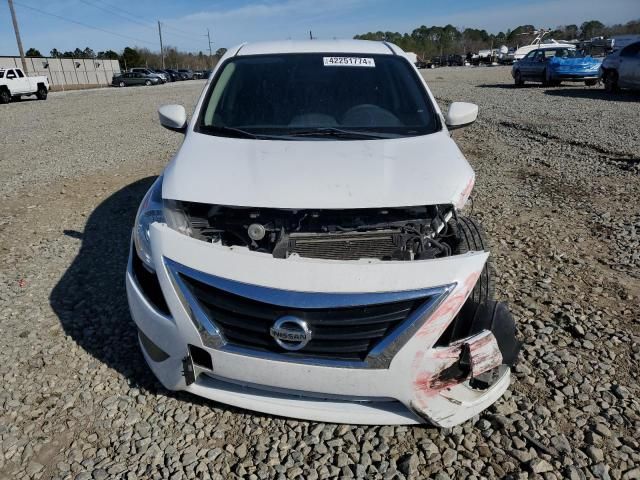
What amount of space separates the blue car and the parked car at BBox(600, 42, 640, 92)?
2588 mm

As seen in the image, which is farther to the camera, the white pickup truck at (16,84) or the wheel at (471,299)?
the white pickup truck at (16,84)

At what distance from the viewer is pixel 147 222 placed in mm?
2592

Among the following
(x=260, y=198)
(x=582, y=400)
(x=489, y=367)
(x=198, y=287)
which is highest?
(x=260, y=198)

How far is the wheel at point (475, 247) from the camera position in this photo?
8.50 feet

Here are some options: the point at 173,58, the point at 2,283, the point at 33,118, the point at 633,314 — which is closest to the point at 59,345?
the point at 2,283

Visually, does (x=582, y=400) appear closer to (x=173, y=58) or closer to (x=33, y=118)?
(x=33, y=118)

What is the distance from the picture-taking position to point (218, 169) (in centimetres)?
268

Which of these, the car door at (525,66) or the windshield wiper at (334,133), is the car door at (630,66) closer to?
the car door at (525,66)

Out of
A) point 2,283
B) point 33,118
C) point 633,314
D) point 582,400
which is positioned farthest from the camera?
point 33,118

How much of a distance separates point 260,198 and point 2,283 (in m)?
2.89

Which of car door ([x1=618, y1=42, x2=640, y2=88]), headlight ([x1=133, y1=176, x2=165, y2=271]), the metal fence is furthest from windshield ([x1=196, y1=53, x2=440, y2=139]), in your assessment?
the metal fence

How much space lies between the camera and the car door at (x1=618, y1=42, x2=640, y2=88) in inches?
583

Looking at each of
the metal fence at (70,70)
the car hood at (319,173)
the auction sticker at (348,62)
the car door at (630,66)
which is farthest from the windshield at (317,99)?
the metal fence at (70,70)

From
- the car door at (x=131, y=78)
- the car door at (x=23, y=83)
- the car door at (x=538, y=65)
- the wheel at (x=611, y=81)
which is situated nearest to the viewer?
the wheel at (x=611, y=81)
